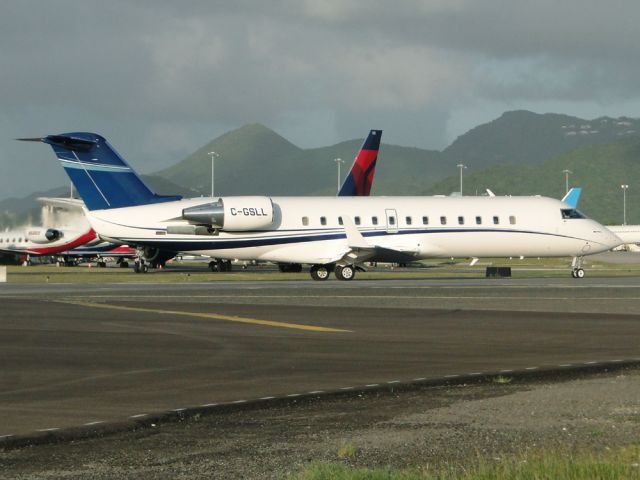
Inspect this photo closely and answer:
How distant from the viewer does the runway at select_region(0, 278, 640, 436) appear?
14.0 m

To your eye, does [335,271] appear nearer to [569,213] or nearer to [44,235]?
[569,213]

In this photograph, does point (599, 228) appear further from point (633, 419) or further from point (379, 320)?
point (633, 419)

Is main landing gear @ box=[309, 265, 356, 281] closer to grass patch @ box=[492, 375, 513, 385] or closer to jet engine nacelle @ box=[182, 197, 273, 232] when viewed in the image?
jet engine nacelle @ box=[182, 197, 273, 232]

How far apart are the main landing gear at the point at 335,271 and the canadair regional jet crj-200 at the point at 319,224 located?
0.05 meters

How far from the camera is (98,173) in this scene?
1966 inches

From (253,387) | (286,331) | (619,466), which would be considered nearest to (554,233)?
(286,331)

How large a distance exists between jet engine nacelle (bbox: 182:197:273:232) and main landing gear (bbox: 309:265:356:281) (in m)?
3.57

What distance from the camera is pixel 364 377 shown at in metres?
15.6

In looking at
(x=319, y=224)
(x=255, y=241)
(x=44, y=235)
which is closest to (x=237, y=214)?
(x=255, y=241)

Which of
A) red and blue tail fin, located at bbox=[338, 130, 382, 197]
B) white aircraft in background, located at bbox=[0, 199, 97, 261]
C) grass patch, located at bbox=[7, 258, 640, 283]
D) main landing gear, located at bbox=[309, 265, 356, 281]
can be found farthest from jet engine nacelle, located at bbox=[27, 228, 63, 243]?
main landing gear, located at bbox=[309, 265, 356, 281]

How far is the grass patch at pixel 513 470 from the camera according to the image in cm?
802

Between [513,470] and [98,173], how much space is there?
143 feet

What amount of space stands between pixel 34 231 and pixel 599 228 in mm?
61269

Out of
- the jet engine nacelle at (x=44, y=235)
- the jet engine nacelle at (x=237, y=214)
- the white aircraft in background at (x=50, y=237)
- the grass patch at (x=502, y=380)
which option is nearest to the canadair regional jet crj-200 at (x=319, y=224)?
the jet engine nacelle at (x=237, y=214)
